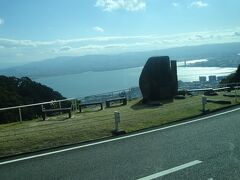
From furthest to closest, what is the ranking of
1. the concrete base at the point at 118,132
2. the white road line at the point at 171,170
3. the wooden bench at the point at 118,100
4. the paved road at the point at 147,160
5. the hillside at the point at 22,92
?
the hillside at the point at 22,92 < the wooden bench at the point at 118,100 < the concrete base at the point at 118,132 < the paved road at the point at 147,160 < the white road line at the point at 171,170

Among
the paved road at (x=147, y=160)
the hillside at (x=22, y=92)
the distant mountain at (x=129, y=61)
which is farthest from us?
the distant mountain at (x=129, y=61)

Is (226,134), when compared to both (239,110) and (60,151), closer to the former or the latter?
(60,151)

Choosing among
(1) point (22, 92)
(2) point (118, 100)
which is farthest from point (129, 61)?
(2) point (118, 100)

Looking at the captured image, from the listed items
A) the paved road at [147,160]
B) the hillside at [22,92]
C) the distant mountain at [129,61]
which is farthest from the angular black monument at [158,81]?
the distant mountain at [129,61]

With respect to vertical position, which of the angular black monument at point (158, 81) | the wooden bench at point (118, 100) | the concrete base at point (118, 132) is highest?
the angular black monument at point (158, 81)

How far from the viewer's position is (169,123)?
40.5 feet

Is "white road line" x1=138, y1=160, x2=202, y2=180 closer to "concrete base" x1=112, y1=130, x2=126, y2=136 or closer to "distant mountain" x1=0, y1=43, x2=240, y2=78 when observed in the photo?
"concrete base" x1=112, y1=130, x2=126, y2=136

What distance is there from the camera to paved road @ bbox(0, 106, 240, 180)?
6379 millimetres

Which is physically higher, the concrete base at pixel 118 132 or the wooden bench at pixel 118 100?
the concrete base at pixel 118 132

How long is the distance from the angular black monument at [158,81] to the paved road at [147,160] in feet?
40.2

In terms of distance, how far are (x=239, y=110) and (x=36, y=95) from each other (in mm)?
29163

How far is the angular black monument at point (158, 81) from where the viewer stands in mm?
22375

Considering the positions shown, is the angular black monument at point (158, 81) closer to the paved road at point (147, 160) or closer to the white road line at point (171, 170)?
the paved road at point (147, 160)

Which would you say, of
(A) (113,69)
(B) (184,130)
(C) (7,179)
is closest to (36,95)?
(B) (184,130)
